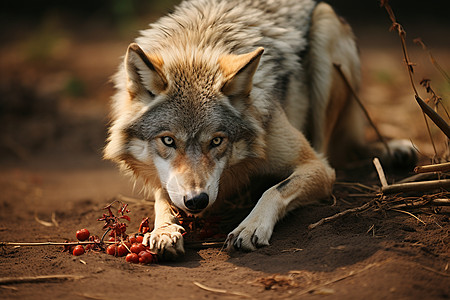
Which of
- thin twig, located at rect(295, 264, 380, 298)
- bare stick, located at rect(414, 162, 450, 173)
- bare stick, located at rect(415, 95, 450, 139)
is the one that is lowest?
thin twig, located at rect(295, 264, 380, 298)

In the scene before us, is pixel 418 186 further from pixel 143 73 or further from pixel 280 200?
pixel 143 73

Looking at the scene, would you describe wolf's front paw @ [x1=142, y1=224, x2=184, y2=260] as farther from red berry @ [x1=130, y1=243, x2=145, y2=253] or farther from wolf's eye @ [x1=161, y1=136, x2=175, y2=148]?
wolf's eye @ [x1=161, y1=136, x2=175, y2=148]

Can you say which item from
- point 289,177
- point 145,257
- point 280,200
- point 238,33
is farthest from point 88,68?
point 145,257

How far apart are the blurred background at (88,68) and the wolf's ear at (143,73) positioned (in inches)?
41.4

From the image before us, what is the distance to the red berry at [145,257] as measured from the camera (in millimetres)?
3264

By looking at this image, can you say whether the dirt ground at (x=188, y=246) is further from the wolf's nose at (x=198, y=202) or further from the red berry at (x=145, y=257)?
the wolf's nose at (x=198, y=202)

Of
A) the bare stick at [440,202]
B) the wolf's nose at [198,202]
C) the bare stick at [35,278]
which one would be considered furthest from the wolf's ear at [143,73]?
the bare stick at [440,202]

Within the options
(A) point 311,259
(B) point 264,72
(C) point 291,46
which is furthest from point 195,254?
(C) point 291,46

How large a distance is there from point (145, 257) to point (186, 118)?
3.45 feet

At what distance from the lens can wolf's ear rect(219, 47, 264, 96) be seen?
138 inches

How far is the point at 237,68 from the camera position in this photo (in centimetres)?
357

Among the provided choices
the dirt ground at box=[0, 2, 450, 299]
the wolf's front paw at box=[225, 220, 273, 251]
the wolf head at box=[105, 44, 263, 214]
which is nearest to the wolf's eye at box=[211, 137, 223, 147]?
the wolf head at box=[105, 44, 263, 214]

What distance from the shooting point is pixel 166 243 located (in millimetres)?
3332

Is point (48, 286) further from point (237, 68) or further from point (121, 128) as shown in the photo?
point (237, 68)
